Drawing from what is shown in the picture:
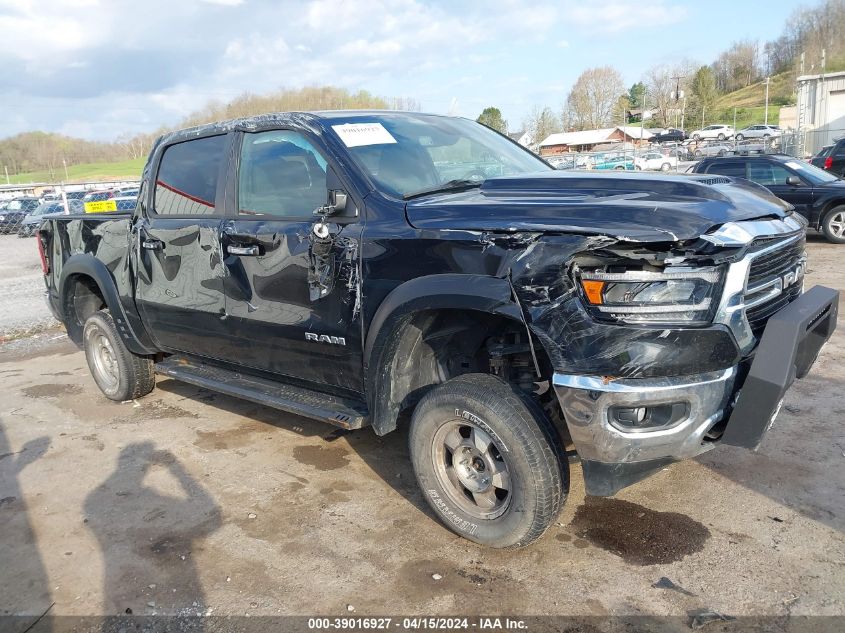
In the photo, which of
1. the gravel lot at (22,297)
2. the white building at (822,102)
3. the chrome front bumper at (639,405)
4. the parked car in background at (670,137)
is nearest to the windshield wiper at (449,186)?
the chrome front bumper at (639,405)

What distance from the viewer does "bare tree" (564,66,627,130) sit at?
93188 mm

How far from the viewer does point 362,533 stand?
133 inches

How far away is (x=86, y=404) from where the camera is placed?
18.5 ft

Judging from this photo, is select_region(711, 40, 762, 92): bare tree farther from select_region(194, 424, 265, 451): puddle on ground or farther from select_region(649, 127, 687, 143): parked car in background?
select_region(194, 424, 265, 451): puddle on ground

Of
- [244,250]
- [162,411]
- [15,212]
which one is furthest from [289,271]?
[15,212]

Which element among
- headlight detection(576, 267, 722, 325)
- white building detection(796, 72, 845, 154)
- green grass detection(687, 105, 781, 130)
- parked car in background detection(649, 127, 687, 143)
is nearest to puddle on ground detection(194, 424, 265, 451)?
headlight detection(576, 267, 722, 325)

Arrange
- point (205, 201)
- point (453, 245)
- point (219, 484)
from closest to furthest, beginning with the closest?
point (453, 245)
point (219, 484)
point (205, 201)

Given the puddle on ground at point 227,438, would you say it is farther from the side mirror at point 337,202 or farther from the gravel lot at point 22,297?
the gravel lot at point 22,297

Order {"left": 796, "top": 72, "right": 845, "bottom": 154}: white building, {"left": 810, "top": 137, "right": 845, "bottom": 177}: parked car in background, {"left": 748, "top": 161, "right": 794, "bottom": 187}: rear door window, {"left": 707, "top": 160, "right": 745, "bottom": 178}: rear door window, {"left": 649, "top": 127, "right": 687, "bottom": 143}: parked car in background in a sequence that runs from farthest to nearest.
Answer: {"left": 649, "top": 127, "right": 687, "bottom": 143}: parked car in background
{"left": 796, "top": 72, "right": 845, "bottom": 154}: white building
{"left": 810, "top": 137, "right": 845, "bottom": 177}: parked car in background
{"left": 707, "top": 160, "right": 745, "bottom": 178}: rear door window
{"left": 748, "top": 161, "right": 794, "bottom": 187}: rear door window

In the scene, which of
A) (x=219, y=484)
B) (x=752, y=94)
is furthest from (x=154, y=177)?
(x=752, y=94)

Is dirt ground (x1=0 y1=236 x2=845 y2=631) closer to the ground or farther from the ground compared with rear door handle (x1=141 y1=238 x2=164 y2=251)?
closer to the ground

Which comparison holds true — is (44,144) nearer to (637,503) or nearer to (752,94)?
(637,503)

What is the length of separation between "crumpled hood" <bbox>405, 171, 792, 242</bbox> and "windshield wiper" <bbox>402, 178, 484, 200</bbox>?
7cm

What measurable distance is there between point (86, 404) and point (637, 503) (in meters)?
4.51
